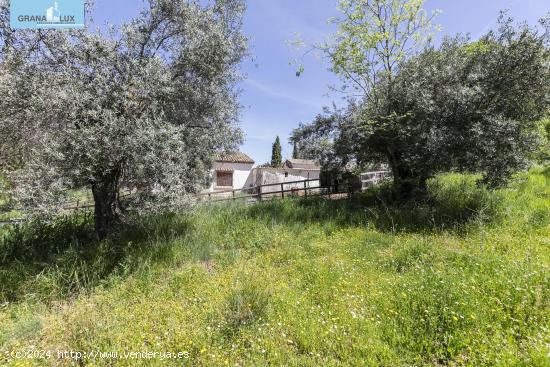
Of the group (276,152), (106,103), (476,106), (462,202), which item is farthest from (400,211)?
(276,152)

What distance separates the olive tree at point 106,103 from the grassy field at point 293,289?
139 centimetres

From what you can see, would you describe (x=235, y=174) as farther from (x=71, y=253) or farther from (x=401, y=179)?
(x=71, y=253)

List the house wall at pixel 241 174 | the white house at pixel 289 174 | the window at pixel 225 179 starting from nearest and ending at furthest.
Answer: the white house at pixel 289 174 → the window at pixel 225 179 → the house wall at pixel 241 174

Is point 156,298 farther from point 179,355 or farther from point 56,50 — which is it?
point 56,50

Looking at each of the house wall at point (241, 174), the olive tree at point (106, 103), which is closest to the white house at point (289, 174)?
the house wall at point (241, 174)

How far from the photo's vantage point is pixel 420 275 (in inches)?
178

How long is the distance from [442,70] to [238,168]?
26013 mm

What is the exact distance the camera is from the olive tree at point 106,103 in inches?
204

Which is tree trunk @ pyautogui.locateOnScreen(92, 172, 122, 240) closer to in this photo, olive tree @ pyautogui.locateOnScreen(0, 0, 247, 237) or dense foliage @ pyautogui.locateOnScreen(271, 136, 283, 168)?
olive tree @ pyautogui.locateOnScreen(0, 0, 247, 237)

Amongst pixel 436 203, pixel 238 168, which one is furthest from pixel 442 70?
pixel 238 168

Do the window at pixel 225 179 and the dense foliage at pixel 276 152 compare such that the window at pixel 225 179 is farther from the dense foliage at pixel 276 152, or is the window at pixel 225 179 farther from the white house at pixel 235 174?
the dense foliage at pixel 276 152

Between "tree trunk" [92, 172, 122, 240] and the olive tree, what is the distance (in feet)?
0.09

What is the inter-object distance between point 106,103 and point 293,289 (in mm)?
5290

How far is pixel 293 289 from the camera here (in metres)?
4.59
